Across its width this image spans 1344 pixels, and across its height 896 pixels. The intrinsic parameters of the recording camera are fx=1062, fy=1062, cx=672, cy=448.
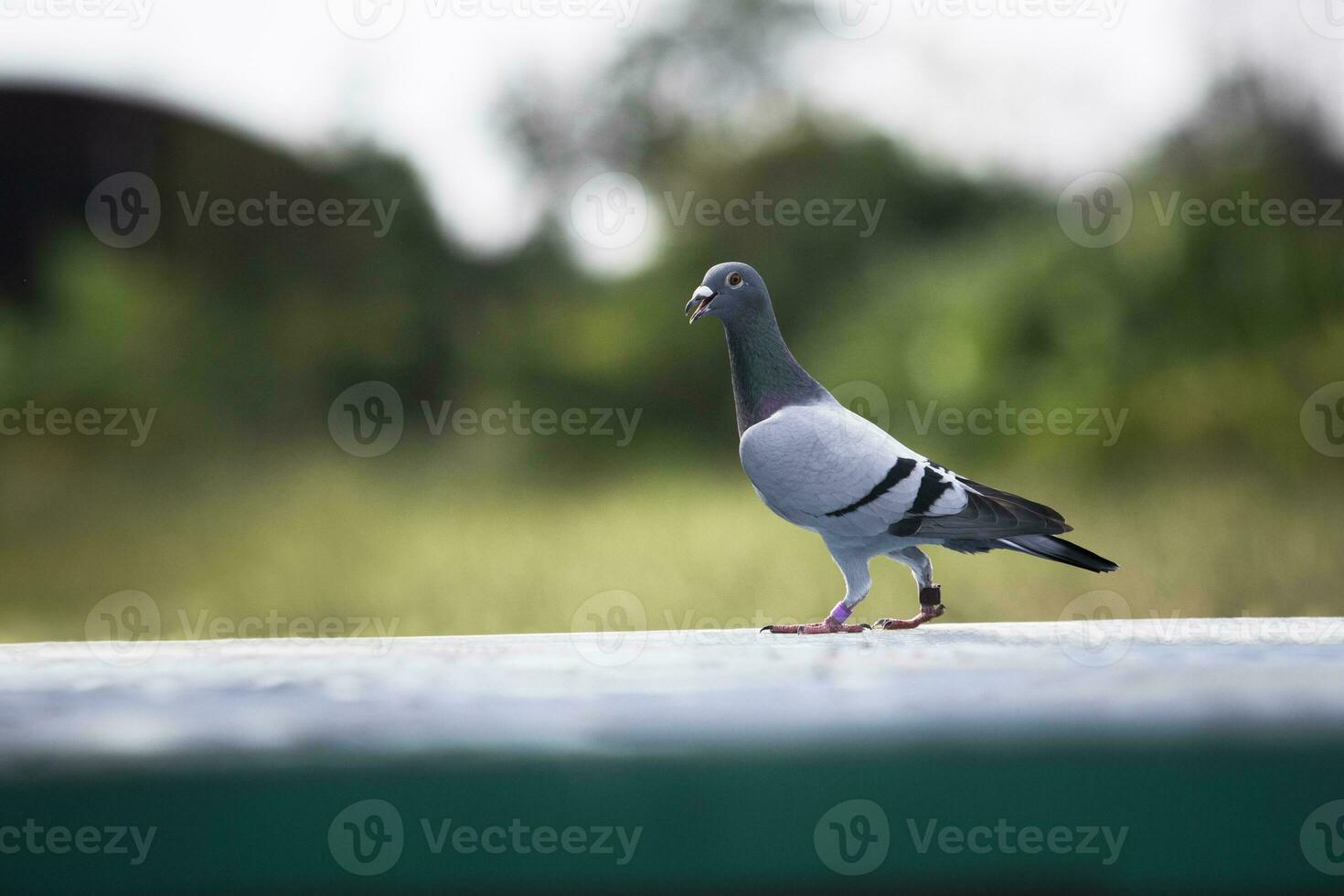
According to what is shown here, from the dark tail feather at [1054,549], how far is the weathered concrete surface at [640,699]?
0.24m

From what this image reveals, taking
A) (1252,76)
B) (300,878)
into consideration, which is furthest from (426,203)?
(300,878)

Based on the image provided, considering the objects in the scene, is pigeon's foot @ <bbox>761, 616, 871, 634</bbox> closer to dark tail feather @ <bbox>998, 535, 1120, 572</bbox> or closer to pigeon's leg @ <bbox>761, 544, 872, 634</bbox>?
pigeon's leg @ <bbox>761, 544, 872, 634</bbox>

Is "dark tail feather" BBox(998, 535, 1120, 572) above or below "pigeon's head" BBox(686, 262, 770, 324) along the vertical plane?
below

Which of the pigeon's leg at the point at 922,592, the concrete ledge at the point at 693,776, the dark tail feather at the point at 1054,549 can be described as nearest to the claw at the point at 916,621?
the pigeon's leg at the point at 922,592

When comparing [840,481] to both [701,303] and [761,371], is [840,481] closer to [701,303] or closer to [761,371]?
[761,371]

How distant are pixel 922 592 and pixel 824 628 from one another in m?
0.27

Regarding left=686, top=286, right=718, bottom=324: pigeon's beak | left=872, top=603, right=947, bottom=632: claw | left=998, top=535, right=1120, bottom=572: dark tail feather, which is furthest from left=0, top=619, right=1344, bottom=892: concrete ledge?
left=686, top=286, right=718, bottom=324: pigeon's beak

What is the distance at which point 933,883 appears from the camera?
133 centimetres

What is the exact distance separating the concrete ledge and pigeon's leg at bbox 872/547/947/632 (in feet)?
2.28

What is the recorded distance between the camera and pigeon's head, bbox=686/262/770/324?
2078mm

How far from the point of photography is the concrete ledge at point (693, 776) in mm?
1289

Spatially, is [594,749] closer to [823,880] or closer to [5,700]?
[823,880]

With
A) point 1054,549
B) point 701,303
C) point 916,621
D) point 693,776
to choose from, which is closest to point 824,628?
point 916,621

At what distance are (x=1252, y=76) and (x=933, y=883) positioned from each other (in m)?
4.87
